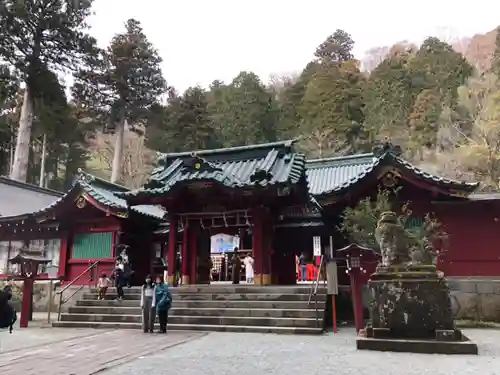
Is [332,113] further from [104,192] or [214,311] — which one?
[214,311]

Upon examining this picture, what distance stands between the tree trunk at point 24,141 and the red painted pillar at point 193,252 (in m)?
18.7

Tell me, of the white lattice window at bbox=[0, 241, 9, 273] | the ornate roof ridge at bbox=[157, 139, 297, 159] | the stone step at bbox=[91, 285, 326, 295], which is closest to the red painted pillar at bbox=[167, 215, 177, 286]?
the stone step at bbox=[91, 285, 326, 295]

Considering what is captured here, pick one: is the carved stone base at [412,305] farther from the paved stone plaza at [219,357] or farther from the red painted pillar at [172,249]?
the red painted pillar at [172,249]

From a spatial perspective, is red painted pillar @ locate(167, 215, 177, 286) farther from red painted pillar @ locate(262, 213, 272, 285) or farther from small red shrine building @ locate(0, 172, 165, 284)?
red painted pillar @ locate(262, 213, 272, 285)

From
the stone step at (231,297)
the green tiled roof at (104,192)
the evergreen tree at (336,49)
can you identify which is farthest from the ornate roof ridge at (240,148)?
the evergreen tree at (336,49)

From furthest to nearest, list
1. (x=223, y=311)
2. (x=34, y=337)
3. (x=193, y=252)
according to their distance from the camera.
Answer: (x=193, y=252), (x=223, y=311), (x=34, y=337)

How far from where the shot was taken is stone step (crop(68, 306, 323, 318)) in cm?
1129

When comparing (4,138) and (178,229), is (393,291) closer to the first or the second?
(178,229)

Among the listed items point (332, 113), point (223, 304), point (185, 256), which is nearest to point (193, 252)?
point (185, 256)

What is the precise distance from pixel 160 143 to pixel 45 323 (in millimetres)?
27994

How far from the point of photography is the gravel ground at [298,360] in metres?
6.17

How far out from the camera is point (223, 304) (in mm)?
12672

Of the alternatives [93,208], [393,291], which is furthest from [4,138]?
[393,291]

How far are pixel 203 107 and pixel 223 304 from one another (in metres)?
29.9
